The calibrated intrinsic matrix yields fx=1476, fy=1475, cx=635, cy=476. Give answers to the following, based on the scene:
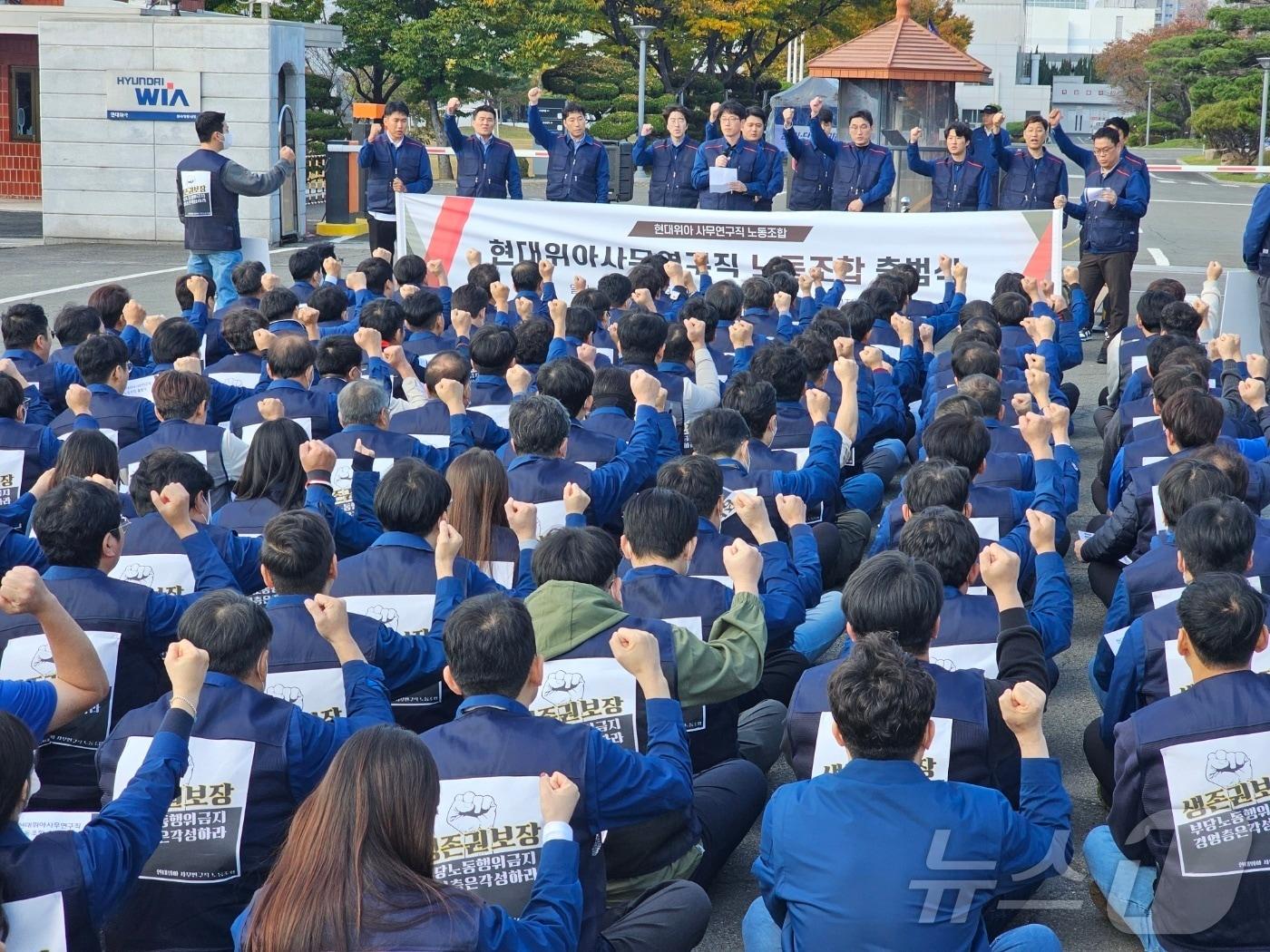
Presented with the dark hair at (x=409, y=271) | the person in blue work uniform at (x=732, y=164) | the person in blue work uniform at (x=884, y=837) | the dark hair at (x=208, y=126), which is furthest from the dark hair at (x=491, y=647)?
the person in blue work uniform at (x=732, y=164)

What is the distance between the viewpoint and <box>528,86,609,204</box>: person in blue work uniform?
1500 centimetres

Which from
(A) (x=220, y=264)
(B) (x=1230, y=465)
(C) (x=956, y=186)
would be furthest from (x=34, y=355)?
(C) (x=956, y=186)

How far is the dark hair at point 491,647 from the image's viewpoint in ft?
10.7

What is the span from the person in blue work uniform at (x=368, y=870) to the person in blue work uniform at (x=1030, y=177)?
1210cm

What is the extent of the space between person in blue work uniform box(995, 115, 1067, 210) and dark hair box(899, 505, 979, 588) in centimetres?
994

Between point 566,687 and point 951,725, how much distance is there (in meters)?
0.98

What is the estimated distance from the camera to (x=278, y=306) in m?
8.70

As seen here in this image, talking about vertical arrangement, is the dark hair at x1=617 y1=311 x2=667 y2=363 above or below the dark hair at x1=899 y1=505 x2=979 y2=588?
above

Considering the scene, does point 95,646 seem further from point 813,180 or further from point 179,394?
point 813,180

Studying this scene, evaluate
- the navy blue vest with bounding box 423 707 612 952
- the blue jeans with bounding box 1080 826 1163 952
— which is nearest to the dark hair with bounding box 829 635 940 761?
the navy blue vest with bounding box 423 707 612 952

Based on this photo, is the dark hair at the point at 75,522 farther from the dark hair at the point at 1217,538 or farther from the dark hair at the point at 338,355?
the dark hair at the point at 1217,538

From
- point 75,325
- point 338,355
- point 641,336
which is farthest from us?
point 75,325

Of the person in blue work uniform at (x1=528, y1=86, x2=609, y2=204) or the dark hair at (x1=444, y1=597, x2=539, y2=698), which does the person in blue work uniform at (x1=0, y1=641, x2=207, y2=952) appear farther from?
the person in blue work uniform at (x1=528, y1=86, x2=609, y2=204)

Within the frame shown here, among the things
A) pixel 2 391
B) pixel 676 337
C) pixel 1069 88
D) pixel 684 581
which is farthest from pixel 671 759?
pixel 1069 88
